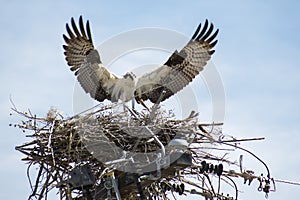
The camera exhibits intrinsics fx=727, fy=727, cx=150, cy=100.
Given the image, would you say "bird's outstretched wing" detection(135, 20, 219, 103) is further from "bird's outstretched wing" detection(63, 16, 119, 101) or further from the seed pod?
the seed pod

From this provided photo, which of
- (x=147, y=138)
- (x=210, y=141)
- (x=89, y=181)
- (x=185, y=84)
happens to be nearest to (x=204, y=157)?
(x=210, y=141)

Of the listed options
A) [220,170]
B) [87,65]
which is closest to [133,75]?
[87,65]

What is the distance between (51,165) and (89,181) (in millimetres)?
381

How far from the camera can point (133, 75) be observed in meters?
8.40

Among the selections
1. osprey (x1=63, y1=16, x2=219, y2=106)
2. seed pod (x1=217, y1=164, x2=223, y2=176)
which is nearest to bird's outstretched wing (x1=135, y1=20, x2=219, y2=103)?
osprey (x1=63, y1=16, x2=219, y2=106)

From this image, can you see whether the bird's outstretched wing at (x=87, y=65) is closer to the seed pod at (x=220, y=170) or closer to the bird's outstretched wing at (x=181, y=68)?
the bird's outstretched wing at (x=181, y=68)

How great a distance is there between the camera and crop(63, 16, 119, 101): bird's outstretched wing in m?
8.31

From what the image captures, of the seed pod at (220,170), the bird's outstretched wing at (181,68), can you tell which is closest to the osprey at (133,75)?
the bird's outstretched wing at (181,68)

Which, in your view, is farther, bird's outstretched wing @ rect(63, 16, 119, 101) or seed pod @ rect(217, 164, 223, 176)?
bird's outstretched wing @ rect(63, 16, 119, 101)

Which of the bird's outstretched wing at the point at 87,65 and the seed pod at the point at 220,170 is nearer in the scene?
the seed pod at the point at 220,170

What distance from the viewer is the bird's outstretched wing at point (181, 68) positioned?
8.22 m

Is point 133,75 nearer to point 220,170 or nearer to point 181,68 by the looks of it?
point 181,68

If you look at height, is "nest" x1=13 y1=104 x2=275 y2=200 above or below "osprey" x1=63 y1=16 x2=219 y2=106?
below

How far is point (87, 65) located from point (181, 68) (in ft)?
3.60
